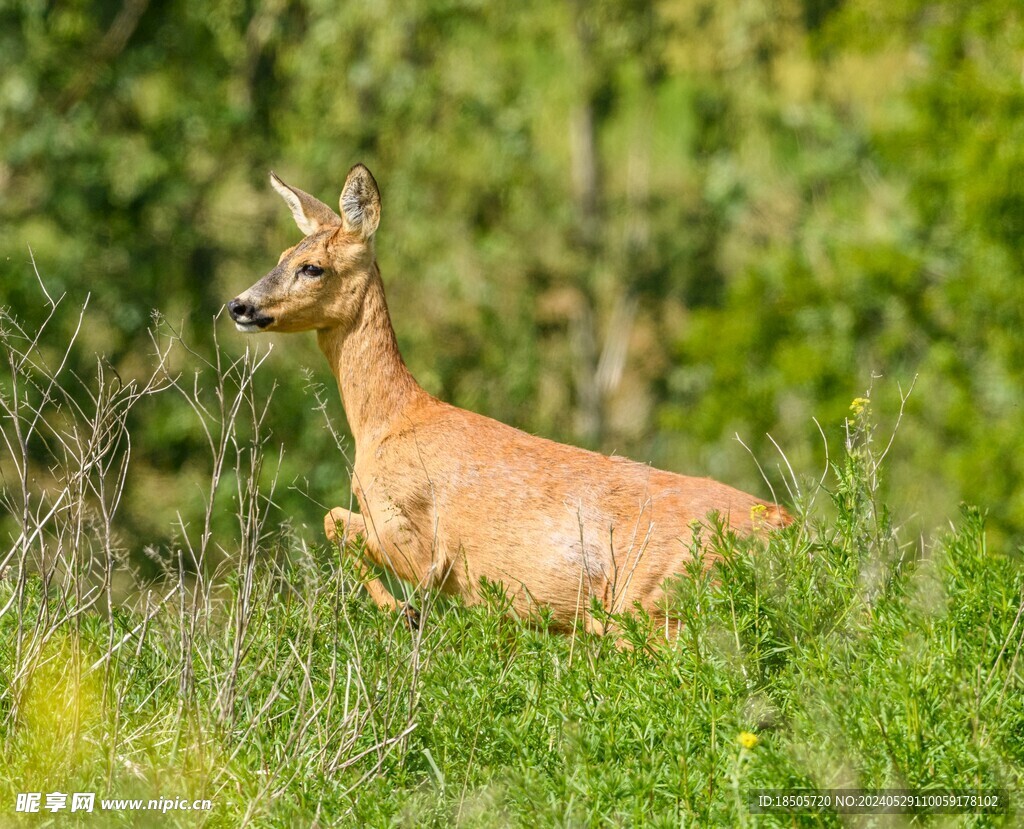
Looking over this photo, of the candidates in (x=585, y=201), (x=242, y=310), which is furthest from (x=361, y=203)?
(x=585, y=201)

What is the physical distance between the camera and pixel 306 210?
795 centimetres

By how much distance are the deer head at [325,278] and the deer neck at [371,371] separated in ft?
0.21

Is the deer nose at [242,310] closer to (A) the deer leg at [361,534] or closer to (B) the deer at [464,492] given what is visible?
(B) the deer at [464,492]

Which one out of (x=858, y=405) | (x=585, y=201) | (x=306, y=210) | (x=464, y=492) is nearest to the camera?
(x=858, y=405)

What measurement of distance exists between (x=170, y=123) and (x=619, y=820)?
1697 centimetres

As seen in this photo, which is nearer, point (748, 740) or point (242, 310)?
point (748, 740)

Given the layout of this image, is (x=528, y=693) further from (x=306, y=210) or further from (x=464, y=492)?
(x=306, y=210)

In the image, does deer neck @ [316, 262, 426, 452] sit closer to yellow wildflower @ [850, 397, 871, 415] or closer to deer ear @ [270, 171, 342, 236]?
deer ear @ [270, 171, 342, 236]

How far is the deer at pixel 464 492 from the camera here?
20.7 ft

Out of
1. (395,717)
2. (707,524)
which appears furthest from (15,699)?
(707,524)

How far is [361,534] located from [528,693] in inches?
40.0

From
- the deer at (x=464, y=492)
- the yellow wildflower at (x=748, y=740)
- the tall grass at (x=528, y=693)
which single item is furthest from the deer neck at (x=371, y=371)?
the yellow wildflower at (x=748, y=740)

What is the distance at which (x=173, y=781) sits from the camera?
4.71m

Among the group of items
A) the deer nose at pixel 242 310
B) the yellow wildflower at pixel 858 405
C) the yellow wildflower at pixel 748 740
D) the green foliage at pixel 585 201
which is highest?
the yellow wildflower at pixel 858 405
